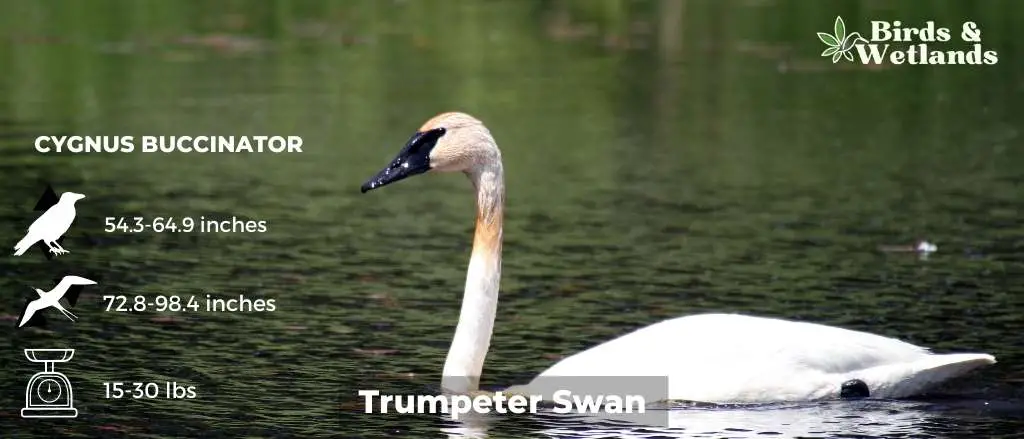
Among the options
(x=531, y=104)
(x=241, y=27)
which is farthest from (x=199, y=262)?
(x=241, y=27)

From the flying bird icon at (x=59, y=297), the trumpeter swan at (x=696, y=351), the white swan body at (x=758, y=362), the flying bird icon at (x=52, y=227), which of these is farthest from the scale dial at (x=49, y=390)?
the flying bird icon at (x=52, y=227)

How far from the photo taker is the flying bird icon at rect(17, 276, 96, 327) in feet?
47.0

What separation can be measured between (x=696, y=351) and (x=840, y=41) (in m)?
20.7

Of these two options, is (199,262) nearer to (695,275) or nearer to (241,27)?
(695,275)

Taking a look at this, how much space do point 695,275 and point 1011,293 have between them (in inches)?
91.1

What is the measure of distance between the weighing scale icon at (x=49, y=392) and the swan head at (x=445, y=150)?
2.08 metres

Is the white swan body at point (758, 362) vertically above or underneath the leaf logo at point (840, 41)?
underneath

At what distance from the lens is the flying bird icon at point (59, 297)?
14312 mm

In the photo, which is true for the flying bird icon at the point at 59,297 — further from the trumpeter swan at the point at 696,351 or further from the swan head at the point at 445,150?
the trumpeter swan at the point at 696,351

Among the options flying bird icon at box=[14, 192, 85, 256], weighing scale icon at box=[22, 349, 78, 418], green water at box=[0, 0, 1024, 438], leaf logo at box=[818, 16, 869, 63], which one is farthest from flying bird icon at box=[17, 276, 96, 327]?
leaf logo at box=[818, 16, 869, 63]

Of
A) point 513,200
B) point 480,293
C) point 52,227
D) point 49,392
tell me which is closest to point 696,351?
point 480,293

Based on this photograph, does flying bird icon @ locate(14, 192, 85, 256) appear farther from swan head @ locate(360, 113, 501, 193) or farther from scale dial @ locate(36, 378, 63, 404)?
swan head @ locate(360, 113, 501, 193)

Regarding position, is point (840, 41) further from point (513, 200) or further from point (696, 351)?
point (696, 351)

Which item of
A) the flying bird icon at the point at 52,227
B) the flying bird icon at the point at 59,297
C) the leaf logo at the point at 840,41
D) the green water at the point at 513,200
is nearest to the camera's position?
the green water at the point at 513,200
